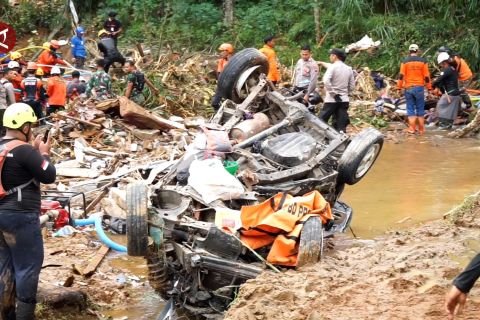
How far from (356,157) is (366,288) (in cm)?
251

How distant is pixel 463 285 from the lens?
3.80 metres

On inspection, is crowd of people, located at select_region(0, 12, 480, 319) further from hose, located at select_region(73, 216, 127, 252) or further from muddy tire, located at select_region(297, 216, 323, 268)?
muddy tire, located at select_region(297, 216, 323, 268)

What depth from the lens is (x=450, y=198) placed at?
10.2 meters

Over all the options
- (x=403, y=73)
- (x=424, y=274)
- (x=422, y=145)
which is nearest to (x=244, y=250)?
(x=424, y=274)

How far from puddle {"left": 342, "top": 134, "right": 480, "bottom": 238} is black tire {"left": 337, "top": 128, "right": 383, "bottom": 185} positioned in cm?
111

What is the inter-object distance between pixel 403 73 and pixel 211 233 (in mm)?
9569

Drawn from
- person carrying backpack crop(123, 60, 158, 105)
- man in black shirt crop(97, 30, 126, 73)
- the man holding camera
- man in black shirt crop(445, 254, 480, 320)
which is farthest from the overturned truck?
man in black shirt crop(97, 30, 126, 73)

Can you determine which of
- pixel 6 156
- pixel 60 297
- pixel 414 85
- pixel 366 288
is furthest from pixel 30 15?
pixel 366 288

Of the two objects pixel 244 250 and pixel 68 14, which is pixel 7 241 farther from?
pixel 68 14

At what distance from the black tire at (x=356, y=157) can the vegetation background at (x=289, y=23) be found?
427 inches

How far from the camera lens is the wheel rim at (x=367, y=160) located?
8.19m

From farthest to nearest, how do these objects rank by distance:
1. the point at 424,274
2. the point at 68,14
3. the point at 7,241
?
1. the point at 68,14
2. the point at 7,241
3. the point at 424,274

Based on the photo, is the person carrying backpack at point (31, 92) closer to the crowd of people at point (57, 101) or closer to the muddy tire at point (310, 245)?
the crowd of people at point (57, 101)

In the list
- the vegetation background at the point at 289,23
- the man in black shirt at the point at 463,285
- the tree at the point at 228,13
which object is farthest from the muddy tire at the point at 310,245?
the tree at the point at 228,13
